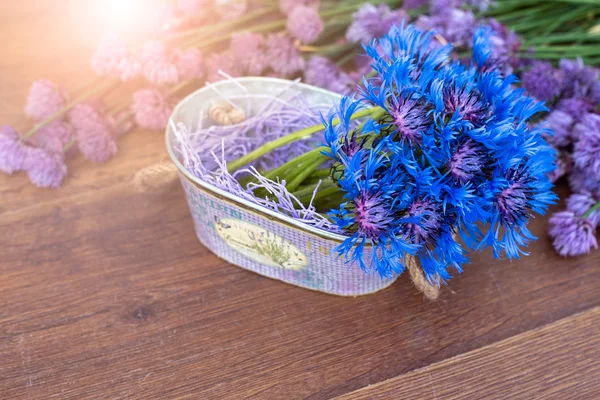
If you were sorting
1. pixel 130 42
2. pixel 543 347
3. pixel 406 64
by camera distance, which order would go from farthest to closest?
pixel 130 42, pixel 543 347, pixel 406 64

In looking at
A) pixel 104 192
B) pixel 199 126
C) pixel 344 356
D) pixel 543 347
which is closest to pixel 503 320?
pixel 543 347

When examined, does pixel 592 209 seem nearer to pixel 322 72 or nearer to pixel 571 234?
pixel 571 234

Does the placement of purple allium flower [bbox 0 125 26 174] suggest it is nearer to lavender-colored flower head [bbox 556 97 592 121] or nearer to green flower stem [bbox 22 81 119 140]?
green flower stem [bbox 22 81 119 140]

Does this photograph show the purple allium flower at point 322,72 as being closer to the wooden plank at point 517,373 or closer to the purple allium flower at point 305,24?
the purple allium flower at point 305,24

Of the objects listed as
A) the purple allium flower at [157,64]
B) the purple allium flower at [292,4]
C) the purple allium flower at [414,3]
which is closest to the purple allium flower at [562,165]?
the purple allium flower at [414,3]

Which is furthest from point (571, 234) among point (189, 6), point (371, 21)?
point (189, 6)

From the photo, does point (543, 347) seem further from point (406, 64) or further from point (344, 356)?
point (406, 64)
